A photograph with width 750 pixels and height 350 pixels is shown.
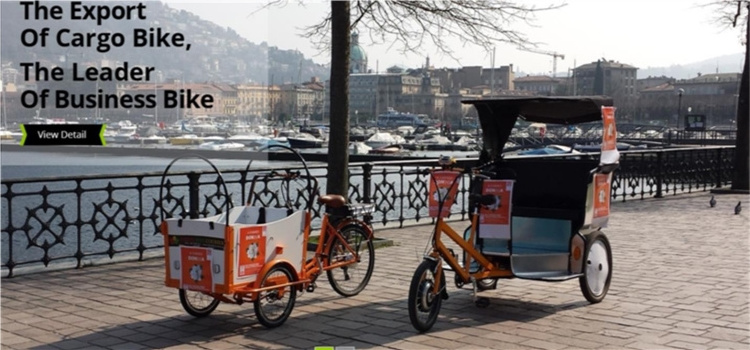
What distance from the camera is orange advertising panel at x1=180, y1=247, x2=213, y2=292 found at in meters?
6.70

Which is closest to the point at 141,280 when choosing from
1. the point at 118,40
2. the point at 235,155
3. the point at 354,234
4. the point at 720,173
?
the point at 354,234

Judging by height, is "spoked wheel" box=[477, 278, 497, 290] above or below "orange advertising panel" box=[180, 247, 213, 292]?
below

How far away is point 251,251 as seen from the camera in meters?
6.78

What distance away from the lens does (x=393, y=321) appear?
23.7 ft

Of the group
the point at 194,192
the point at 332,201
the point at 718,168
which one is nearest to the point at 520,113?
the point at 332,201

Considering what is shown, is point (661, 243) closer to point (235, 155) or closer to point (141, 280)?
point (141, 280)

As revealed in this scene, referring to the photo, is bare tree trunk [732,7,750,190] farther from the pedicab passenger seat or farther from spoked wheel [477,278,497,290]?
spoked wheel [477,278,497,290]

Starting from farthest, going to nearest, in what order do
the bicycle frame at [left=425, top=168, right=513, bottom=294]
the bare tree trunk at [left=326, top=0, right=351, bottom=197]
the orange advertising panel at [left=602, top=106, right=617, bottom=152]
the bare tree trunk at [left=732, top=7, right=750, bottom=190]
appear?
the bare tree trunk at [left=732, top=7, right=750, bottom=190]
the bare tree trunk at [left=326, top=0, right=351, bottom=197]
the orange advertising panel at [left=602, top=106, right=617, bottom=152]
the bicycle frame at [left=425, top=168, right=513, bottom=294]

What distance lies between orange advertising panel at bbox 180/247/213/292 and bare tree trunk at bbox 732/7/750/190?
59.0 feet

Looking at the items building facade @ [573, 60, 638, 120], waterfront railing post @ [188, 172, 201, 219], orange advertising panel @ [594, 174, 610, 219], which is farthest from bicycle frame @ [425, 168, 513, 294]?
building facade @ [573, 60, 638, 120]

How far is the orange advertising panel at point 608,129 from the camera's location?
7.98m

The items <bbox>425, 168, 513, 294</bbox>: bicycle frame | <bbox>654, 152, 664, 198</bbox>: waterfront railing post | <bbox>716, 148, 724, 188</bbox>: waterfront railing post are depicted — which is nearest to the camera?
<bbox>425, 168, 513, 294</bbox>: bicycle frame

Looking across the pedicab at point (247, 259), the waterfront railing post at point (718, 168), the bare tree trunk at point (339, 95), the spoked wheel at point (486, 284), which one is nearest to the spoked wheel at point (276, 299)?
the pedicab at point (247, 259)

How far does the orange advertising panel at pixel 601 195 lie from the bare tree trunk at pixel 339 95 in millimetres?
3973
